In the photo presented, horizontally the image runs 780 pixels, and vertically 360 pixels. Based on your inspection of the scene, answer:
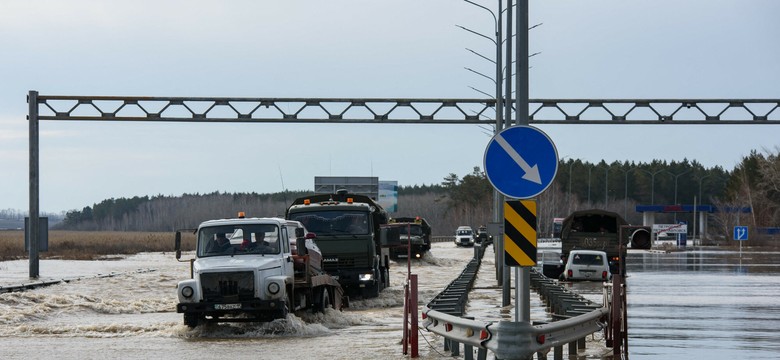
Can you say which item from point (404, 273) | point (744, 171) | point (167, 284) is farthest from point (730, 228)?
point (167, 284)

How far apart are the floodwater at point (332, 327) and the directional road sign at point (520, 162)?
4.74 m

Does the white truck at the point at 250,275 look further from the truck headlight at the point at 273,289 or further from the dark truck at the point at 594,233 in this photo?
the dark truck at the point at 594,233

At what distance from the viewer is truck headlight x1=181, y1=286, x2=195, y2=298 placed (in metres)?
22.2

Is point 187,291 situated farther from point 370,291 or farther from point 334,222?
point 370,291

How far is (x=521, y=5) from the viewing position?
15438mm

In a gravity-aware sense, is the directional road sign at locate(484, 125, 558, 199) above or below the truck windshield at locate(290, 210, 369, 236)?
above

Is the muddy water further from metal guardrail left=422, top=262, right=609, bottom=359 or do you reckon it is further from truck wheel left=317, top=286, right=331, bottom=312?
metal guardrail left=422, top=262, right=609, bottom=359

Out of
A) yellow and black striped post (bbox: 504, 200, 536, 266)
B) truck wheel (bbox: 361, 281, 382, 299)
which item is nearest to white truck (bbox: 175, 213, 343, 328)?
truck wheel (bbox: 361, 281, 382, 299)

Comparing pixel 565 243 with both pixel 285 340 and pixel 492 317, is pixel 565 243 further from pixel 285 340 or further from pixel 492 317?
pixel 285 340

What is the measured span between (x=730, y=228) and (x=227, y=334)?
11976 cm

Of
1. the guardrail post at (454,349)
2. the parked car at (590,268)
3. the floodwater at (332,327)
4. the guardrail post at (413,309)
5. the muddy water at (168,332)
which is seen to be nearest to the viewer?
the guardrail post at (413,309)

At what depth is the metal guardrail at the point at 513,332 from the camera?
43.2ft

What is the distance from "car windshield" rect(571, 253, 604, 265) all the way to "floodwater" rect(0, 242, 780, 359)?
10.1 ft

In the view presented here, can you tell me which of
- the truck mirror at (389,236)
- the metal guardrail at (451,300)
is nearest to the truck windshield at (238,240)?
the metal guardrail at (451,300)
